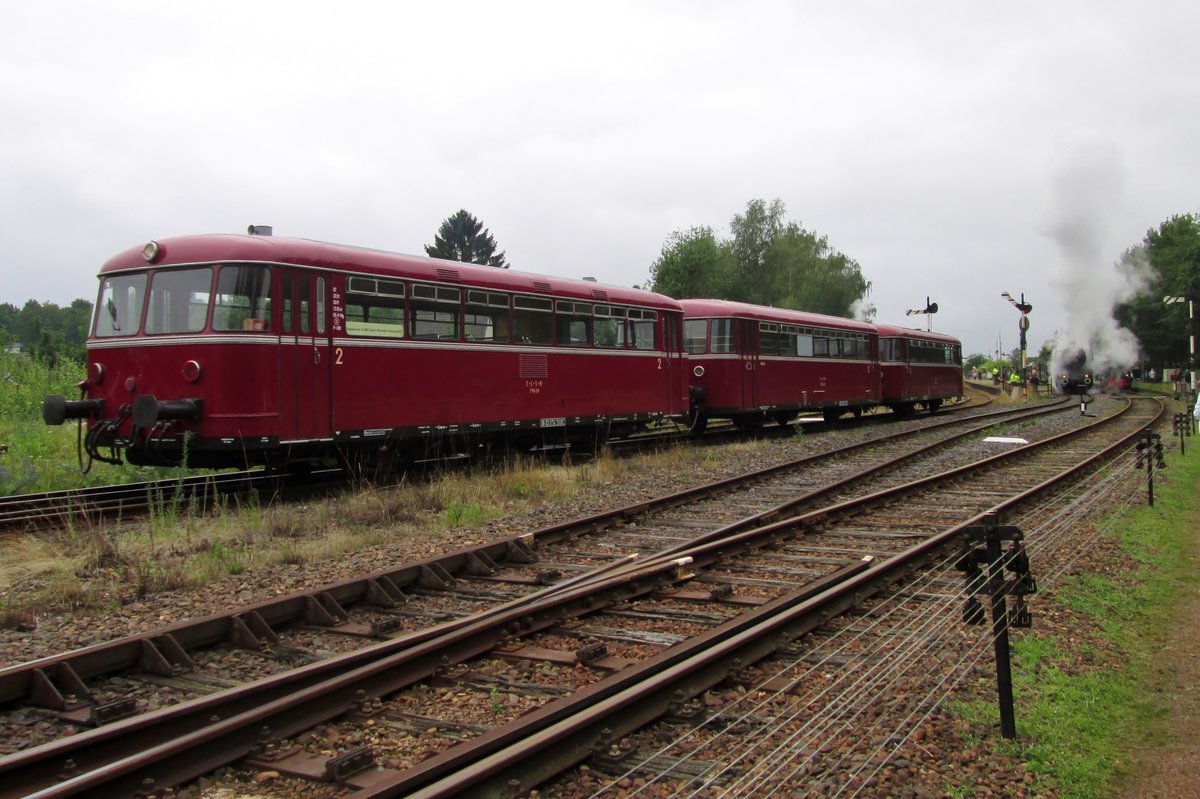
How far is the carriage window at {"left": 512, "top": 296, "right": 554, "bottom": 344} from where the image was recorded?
47.2ft

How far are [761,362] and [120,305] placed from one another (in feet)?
45.5

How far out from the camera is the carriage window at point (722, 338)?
2064cm

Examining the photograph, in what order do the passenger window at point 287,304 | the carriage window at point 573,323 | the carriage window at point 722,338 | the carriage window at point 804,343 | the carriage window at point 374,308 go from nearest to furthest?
the passenger window at point 287,304, the carriage window at point 374,308, the carriage window at point 573,323, the carriage window at point 722,338, the carriage window at point 804,343

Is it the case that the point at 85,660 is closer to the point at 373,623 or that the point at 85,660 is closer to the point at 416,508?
the point at 373,623

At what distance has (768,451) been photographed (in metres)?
17.7

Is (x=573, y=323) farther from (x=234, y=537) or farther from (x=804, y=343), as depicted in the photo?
(x=804, y=343)

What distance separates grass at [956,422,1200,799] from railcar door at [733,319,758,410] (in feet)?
40.3

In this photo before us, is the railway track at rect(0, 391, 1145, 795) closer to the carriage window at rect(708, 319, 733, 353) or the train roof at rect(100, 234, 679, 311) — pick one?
the train roof at rect(100, 234, 679, 311)

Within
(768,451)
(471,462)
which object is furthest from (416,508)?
(768,451)

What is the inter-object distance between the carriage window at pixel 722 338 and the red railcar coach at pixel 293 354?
23.2 feet

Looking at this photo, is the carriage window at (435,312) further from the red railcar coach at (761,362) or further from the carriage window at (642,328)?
the red railcar coach at (761,362)

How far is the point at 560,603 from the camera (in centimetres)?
618

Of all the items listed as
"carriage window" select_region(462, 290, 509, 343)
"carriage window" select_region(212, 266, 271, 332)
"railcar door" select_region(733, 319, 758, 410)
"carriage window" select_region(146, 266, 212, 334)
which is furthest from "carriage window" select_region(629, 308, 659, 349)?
"carriage window" select_region(146, 266, 212, 334)

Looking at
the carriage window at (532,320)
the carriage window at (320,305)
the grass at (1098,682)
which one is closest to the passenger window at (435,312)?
the carriage window at (532,320)
